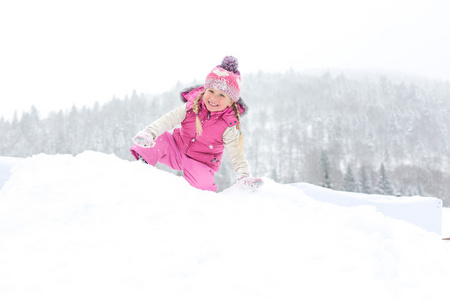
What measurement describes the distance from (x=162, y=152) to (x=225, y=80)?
83cm

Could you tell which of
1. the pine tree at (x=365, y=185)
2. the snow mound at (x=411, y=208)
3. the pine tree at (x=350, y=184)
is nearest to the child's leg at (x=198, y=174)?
the snow mound at (x=411, y=208)

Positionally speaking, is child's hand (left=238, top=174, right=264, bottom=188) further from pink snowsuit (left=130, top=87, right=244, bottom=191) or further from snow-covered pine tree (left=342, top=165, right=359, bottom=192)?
snow-covered pine tree (left=342, top=165, right=359, bottom=192)

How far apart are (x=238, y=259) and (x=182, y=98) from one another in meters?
2.09

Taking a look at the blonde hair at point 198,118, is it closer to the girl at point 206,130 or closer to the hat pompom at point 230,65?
the girl at point 206,130

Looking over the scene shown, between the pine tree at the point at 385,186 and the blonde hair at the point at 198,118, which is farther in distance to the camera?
the pine tree at the point at 385,186

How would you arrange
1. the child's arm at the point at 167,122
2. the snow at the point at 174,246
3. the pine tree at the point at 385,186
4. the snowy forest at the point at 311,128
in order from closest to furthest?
1. the snow at the point at 174,246
2. the child's arm at the point at 167,122
3. the pine tree at the point at 385,186
4. the snowy forest at the point at 311,128

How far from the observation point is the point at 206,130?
244cm

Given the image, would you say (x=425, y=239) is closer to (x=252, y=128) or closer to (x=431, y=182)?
(x=431, y=182)

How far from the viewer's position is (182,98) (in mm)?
2760

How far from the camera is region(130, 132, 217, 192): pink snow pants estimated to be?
2429 mm

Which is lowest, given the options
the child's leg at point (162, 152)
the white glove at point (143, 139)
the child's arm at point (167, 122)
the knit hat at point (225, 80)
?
the child's leg at point (162, 152)

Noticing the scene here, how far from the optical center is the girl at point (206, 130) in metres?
2.39

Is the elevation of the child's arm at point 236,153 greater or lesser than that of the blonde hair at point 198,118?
lesser

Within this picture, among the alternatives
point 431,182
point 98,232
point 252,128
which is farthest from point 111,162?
point 252,128
